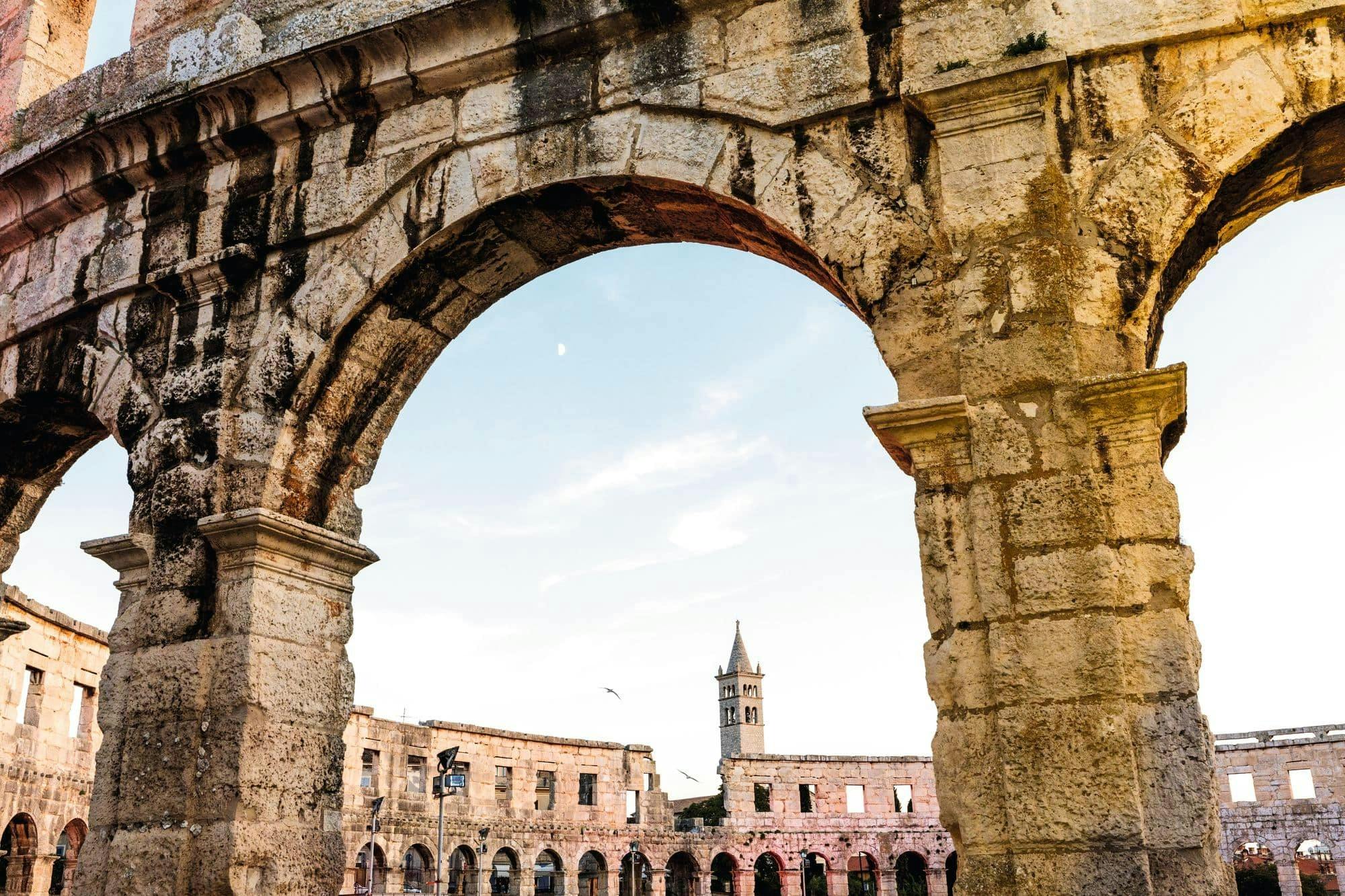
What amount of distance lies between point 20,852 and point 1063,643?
1482cm

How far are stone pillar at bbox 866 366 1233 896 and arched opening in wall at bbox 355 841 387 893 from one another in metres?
22.5

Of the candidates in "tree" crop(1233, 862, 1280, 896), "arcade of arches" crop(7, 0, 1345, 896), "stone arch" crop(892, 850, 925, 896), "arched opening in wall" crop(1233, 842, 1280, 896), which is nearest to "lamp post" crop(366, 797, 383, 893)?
"stone arch" crop(892, 850, 925, 896)

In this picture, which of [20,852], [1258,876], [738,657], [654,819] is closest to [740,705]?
[738,657]

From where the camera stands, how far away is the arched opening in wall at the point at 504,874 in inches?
1067

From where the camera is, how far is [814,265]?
13.9 ft

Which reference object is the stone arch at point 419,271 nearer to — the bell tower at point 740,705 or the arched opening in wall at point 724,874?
the arched opening in wall at point 724,874

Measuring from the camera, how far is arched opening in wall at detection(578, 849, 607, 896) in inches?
1165

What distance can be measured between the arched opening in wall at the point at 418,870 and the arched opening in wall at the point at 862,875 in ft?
42.3

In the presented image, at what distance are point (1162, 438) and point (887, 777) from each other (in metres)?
32.0

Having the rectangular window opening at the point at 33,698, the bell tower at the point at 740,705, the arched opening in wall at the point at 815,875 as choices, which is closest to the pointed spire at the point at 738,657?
the bell tower at the point at 740,705

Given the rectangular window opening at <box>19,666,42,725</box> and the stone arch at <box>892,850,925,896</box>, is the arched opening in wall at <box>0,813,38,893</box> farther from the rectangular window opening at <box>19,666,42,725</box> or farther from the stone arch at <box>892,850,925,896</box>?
the stone arch at <box>892,850,925,896</box>

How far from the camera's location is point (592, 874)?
102 feet

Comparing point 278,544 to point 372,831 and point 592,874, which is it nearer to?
point 372,831

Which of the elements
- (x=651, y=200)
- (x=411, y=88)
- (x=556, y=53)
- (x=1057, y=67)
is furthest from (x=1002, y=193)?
(x=411, y=88)
